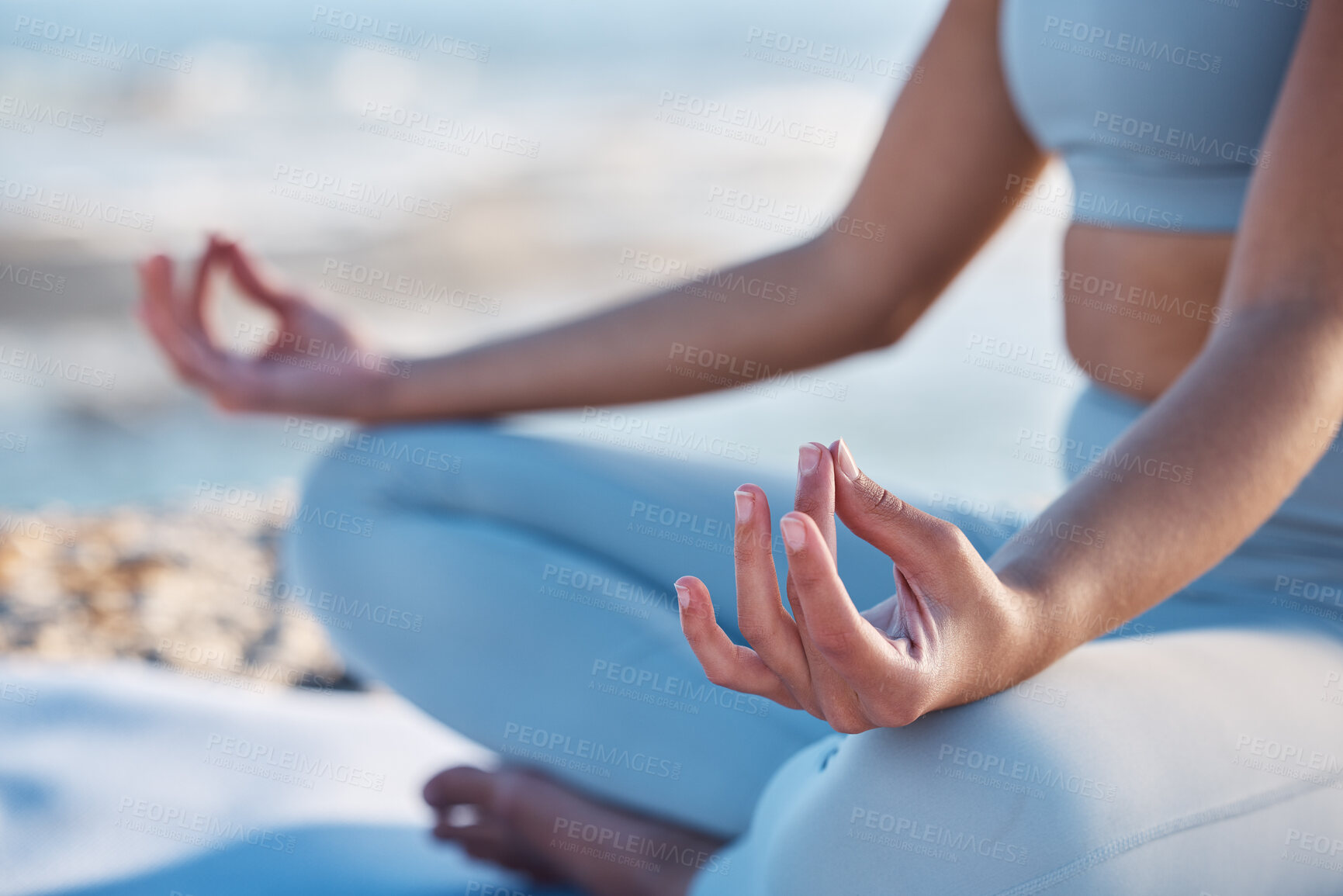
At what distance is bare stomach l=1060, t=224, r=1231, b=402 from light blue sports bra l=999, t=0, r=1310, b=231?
0.7 inches

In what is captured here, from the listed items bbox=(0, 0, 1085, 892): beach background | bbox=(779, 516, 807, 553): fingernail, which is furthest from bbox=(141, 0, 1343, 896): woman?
bbox=(0, 0, 1085, 892): beach background

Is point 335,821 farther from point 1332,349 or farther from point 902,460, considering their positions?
point 902,460

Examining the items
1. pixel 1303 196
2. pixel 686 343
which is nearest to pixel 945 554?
pixel 1303 196

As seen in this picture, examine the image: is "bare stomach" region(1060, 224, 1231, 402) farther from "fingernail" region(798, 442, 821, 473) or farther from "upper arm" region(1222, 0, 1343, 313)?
"fingernail" region(798, 442, 821, 473)

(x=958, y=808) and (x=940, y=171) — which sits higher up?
(x=940, y=171)

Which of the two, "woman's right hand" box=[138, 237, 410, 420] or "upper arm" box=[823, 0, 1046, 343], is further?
"woman's right hand" box=[138, 237, 410, 420]

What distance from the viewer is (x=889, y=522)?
0.55 meters

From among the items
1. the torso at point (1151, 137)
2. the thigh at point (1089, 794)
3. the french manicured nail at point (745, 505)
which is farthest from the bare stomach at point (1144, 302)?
the french manicured nail at point (745, 505)

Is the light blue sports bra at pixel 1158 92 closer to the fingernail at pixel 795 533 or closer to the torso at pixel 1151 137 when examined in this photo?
the torso at pixel 1151 137

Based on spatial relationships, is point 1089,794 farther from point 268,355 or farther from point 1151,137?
point 268,355

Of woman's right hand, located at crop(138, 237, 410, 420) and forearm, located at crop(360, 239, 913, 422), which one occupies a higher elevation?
woman's right hand, located at crop(138, 237, 410, 420)

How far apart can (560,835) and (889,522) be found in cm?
63

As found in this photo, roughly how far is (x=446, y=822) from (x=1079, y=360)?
0.76 meters

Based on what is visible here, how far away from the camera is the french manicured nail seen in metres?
0.53
